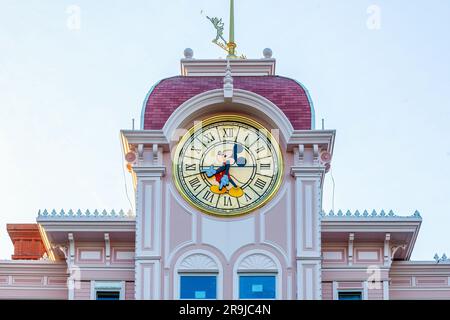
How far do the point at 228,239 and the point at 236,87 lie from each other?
4174 mm

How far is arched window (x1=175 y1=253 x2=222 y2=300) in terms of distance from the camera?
35.8 metres

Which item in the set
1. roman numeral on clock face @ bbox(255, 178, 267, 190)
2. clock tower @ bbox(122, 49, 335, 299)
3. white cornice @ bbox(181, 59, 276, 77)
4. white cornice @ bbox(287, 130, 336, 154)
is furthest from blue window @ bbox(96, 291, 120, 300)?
white cornice @ bbox(181, 59, 276, 77)

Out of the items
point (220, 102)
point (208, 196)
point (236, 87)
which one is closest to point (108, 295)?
point (208, 196)

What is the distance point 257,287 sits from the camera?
35.9 meters

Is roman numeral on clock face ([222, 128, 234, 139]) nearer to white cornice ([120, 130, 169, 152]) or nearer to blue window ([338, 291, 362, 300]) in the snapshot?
white cornice ([120, 130, 169, 152])

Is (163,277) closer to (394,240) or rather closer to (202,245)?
(202,245)

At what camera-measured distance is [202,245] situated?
1427 inches

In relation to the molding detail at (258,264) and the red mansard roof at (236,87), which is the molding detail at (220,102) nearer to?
the red mansard roof at (236,87)

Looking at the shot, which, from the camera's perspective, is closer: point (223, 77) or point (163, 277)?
point (163, 277)

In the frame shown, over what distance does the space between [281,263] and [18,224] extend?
324 inches

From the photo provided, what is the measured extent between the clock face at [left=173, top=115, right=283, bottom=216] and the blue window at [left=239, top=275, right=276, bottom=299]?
1747mm

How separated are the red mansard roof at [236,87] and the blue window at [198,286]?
4118 millimetres
